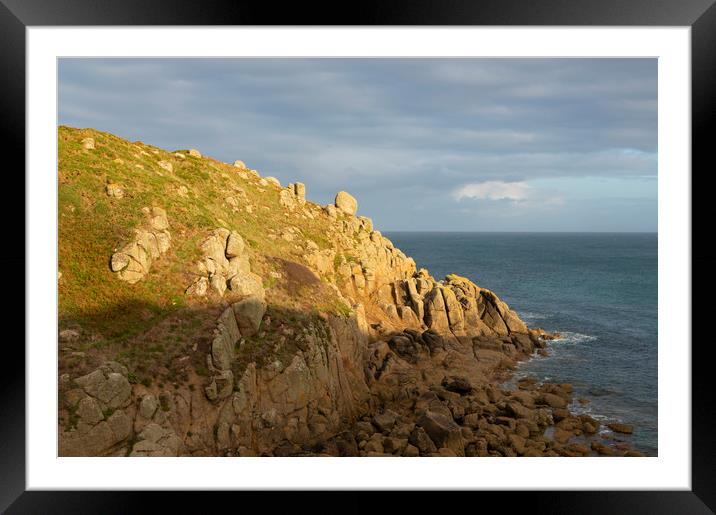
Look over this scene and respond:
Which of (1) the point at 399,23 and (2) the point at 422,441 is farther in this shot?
(2) the point at 422,441

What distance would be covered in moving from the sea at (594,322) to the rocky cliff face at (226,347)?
3721 mm

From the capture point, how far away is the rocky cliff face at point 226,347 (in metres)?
15.8

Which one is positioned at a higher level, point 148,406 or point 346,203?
point 346,203

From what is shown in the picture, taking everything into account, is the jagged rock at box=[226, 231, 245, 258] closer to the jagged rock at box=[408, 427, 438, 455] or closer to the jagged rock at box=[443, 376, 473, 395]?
the jagged rock at box=[408, 427, 438, 455]

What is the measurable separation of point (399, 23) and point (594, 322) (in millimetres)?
52135

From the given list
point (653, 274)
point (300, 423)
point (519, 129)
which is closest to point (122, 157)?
point (300, 423)

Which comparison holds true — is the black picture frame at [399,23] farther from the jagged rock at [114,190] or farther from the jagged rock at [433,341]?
the jagged rock at [433,341]

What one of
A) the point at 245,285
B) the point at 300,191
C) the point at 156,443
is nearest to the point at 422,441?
the point at 245,285

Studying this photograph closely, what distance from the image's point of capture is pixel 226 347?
1812 centimetres

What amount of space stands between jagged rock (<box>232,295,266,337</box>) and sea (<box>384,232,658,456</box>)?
17426 millimetres

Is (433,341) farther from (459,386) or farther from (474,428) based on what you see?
(474,428)

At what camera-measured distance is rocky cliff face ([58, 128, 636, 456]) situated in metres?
15.8

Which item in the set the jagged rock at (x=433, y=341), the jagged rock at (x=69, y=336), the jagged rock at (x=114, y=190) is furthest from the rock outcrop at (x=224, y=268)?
the jagged rock at (x=433, y=341)

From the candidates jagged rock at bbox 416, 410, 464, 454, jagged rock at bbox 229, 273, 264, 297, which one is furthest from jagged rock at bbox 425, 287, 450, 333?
jagged rock at bbox 229, 273, 264, 297
